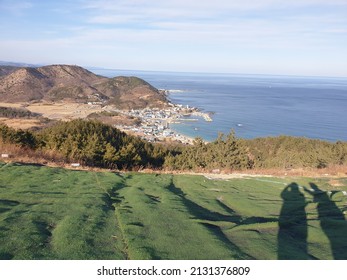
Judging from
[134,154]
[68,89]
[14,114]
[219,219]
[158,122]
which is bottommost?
[158,122]

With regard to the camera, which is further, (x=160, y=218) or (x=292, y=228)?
(x=292, y=228)

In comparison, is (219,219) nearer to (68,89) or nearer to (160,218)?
(160,218)

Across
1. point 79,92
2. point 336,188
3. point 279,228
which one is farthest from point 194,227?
point 79,92

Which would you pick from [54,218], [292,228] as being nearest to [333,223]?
[292,228]

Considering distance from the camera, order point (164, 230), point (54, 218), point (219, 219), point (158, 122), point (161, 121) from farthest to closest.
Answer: point (161, 121), point (158, 122), point (219, 219), point (54, 218), point (164, 230)

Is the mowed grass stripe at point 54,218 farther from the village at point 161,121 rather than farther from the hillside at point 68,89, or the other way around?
the hillside at point 68,89

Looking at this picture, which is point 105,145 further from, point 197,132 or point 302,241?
point 197,132
